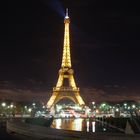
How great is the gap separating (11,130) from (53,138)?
14.1 meters

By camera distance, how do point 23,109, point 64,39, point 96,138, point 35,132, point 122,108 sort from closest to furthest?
point 96,138, point 35,132, point 64,39, point 23,109, point 122,108

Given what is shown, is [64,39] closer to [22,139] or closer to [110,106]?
[110,106]

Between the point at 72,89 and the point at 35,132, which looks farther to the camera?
the point at 72,89

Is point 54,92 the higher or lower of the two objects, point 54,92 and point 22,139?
the higher

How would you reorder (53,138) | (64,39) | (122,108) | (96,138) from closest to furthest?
(96,138), (53,138), (64,39), (122,108)

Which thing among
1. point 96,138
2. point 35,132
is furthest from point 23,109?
point 96,138

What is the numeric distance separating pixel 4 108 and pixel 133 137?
4029 inches

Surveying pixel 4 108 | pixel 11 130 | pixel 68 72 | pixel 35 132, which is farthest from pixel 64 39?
pixel 35 132

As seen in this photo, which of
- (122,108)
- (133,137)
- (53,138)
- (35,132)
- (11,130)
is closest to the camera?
(133,137)

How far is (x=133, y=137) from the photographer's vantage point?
97.3 feet

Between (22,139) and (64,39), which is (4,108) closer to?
(64,39)

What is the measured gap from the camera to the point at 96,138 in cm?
3212

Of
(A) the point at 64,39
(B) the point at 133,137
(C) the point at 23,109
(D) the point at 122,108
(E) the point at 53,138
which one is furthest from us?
(D) the point at 122,108

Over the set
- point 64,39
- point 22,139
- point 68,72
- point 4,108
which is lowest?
point 22,139
